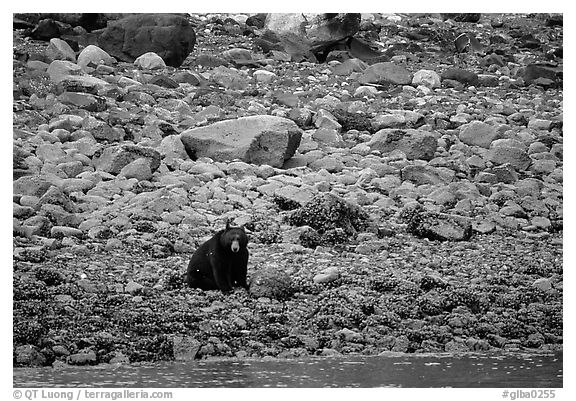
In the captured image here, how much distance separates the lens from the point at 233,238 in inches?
290

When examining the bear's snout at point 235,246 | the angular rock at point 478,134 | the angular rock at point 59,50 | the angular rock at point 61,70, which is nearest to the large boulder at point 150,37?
the angular rock at point 59,50

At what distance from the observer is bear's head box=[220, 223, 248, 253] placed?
24.0 feet

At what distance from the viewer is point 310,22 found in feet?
35.2

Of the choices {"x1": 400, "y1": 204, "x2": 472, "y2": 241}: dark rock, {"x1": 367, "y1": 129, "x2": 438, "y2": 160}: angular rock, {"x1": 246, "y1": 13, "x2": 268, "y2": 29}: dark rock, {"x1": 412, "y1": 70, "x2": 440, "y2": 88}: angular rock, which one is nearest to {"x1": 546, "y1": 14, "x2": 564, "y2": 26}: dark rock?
{"x1": 367, "y1": 129, "x2": 438, "y2": 160}: angular rock

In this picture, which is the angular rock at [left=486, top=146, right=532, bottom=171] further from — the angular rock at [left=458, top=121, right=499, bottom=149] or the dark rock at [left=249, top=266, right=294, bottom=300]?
the dark rock at [left=249, top=266, right=294, bottom=300]

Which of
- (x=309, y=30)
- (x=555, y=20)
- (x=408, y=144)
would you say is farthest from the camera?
(x=309, y=30)

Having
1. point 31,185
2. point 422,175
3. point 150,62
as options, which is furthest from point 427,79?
point 31,185

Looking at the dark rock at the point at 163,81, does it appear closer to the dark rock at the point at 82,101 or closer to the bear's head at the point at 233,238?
the dark rock at the point at 82,101

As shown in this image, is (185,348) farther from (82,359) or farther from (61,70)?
(61,70)

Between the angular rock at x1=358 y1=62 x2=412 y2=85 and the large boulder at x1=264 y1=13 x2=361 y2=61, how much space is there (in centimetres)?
55

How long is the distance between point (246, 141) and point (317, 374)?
3.09m

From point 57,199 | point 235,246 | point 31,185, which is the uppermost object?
point 31,185

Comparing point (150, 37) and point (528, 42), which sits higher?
point (150, 37)

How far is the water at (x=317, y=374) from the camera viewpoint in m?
6.27
